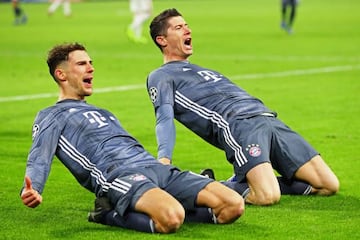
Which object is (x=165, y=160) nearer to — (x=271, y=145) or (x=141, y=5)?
(x=271, y=145)

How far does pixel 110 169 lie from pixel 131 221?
489mm

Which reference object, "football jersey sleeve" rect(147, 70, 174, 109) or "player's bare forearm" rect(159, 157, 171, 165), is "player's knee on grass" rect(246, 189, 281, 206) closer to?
"player's bare forearm" rect(159, 157, 171, 165)

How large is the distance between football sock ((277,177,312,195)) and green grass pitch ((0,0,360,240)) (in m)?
0.11

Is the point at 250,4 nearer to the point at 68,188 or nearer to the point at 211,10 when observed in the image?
the point at 211,10

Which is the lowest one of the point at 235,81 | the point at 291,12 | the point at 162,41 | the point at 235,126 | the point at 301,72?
the point at 291,12

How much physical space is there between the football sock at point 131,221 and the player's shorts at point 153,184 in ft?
0.24

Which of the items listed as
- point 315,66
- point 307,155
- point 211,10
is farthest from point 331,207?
point 211,10

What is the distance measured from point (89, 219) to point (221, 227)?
1.08 meters

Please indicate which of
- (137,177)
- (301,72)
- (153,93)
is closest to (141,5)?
(301,72)

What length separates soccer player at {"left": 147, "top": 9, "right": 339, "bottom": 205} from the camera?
1027 centimetres

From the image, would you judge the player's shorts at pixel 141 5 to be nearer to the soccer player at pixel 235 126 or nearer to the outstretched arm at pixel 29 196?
the soccer player at pixel 235 126

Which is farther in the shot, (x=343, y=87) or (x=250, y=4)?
(x=250, y=4)

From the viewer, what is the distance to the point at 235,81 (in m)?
21.3

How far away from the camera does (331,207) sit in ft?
33.0
